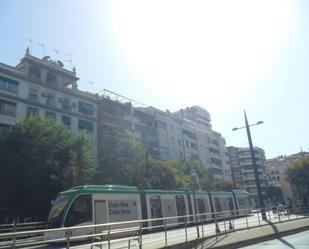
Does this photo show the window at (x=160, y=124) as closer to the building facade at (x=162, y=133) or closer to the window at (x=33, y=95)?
the building facade at (x=162, y=133)

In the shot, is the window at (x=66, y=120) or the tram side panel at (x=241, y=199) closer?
the tram side panel at (x=241, y=199)

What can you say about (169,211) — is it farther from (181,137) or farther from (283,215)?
(181,137)

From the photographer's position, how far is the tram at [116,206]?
55.4 ft

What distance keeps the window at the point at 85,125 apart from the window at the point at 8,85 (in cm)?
977

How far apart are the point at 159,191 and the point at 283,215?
10.1 meters

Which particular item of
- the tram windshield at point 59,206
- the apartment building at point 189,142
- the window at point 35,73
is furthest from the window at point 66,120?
the tram windshield at point 59,206

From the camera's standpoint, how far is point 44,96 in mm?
42031

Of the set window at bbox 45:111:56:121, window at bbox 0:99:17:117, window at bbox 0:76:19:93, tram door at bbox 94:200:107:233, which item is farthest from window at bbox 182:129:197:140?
tram door at bbox 94:200:107:233

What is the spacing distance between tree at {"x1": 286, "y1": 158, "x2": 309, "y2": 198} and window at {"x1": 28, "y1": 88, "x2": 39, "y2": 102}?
34537 millimetres

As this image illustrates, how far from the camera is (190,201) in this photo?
2642 centimetres

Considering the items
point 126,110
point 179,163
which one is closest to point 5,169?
point 126,110

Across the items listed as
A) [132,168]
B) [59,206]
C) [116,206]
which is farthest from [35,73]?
[59,206]

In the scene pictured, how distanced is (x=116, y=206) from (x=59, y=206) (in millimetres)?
3265

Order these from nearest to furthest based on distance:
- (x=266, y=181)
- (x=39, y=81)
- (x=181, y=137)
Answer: (x=39, y=81), (x=181, y=137), (x=266, y=181)
